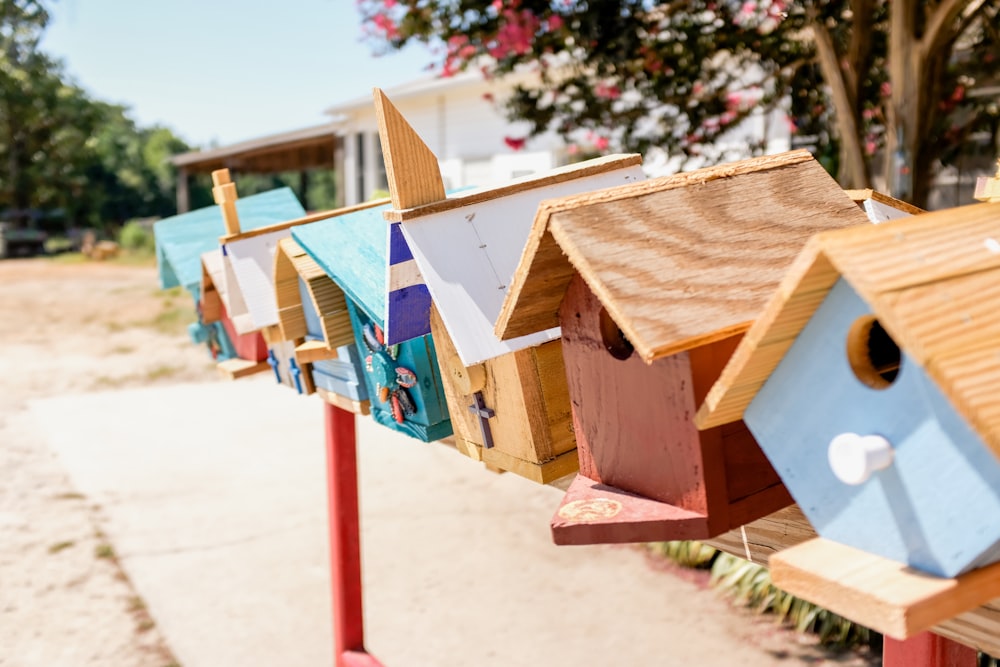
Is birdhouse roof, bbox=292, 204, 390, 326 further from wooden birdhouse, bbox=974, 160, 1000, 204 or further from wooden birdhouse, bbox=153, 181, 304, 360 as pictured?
wooden birdhouse, bbox=153, 181, 304, 360

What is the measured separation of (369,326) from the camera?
199cm

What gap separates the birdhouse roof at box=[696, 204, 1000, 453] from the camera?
2.52 ft

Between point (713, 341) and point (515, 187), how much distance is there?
0.57 m

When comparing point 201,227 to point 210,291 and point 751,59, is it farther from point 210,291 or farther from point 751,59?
point 751,59

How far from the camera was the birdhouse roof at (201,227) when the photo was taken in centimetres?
307

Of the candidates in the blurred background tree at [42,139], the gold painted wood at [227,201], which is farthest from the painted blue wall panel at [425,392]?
the blurred background tree at [42,139]

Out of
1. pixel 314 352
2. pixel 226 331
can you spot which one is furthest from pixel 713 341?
pixel 226 331

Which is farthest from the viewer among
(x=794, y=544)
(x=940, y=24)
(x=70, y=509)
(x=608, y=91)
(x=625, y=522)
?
(x=70, y=509)

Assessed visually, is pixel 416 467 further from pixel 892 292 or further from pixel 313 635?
pixel 892 292

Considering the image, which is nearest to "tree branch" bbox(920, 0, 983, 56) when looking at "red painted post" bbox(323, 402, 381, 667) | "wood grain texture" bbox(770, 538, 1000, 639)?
"red painted post" bbox(323, 402, 381, 667)

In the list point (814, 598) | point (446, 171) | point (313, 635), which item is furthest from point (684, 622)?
point (446, 171)

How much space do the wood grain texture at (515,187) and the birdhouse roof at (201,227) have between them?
5.29ft

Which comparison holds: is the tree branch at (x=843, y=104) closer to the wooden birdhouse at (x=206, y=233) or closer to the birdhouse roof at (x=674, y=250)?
the wooden birdhouse at (x=206, y=233)

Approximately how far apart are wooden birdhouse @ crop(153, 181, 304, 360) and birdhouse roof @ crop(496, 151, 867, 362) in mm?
2019
